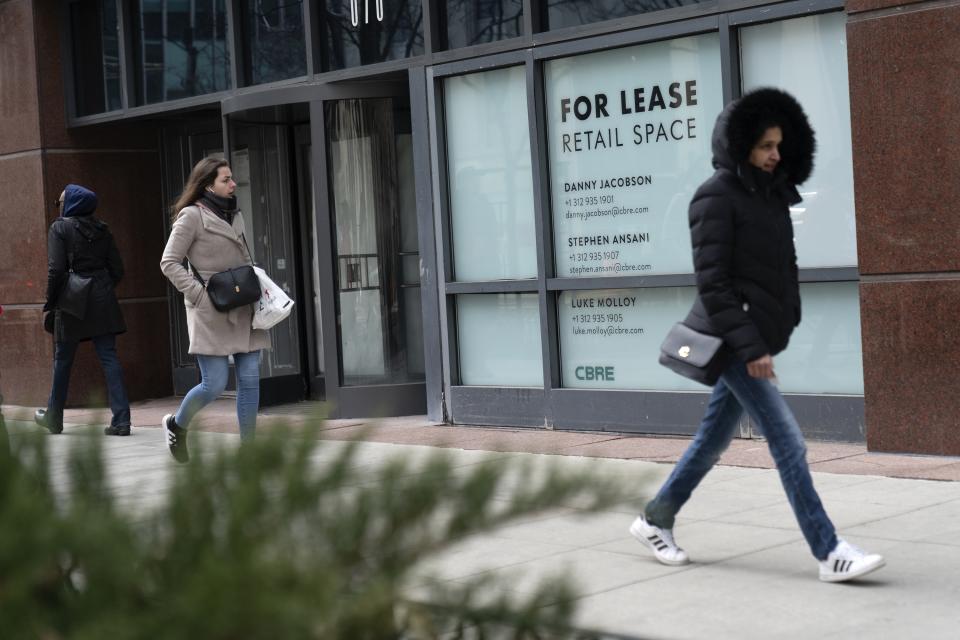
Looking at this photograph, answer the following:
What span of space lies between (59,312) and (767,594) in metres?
7.33

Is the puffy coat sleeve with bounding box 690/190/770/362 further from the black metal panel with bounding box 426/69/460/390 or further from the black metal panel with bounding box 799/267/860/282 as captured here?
the black metal panel with bounding box 426/69/460/390

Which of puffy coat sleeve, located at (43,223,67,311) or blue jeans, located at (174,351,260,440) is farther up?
puffy coat sleeve, located at (43,223,67,311)

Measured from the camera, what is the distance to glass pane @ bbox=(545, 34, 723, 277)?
875 centimetres

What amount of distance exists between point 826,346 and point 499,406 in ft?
8.31

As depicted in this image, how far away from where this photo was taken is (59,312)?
10820 mm

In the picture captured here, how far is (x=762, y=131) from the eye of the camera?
16.9 ft

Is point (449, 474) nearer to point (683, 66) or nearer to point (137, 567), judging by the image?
point (137, 567)

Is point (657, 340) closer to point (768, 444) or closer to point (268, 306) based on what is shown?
point (268, 306)

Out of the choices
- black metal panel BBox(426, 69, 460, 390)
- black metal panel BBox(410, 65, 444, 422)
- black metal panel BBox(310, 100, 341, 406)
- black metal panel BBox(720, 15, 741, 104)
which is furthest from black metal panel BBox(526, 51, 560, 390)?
black metal panel BBox(310, 100, 341, 406)

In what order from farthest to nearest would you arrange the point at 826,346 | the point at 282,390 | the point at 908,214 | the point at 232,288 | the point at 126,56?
the point at 126,56, the point at 282,390, the point at 232,288, the point at 826,346, the point at 908,214

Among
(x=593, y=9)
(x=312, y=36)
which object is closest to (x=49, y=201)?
(x=312, y=36)

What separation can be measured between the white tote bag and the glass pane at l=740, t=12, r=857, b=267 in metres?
3.00

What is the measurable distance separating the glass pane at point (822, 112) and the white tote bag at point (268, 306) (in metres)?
3.00

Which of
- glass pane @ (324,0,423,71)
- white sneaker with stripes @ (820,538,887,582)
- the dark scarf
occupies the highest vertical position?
glass pane @ (324,0,423,71)
